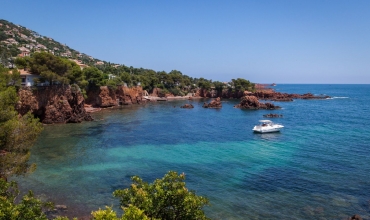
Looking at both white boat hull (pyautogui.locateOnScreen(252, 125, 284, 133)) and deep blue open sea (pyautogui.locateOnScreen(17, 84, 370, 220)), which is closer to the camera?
deep blue open sea (pyautogui.locateOnScreen(17, 84, 370, 220))

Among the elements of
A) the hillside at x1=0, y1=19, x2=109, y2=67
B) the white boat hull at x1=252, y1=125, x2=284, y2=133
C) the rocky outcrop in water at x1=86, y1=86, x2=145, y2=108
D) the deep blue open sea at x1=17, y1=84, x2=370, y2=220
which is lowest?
the deep blue open sea at x1=17, y1=84, x2=370, y2=220

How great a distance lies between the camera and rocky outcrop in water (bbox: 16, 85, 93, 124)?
5150cm

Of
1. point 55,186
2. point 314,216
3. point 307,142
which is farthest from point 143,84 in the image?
point 314,216

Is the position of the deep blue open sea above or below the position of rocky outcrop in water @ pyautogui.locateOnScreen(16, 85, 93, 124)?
below

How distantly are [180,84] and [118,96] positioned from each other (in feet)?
169

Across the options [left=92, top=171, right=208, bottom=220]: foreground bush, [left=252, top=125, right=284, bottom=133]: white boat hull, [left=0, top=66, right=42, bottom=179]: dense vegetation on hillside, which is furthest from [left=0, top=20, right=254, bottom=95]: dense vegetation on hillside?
[left=92, top=171, right=208, bottom=220]: foreground bush

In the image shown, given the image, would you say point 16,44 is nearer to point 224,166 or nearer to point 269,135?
point 269,135

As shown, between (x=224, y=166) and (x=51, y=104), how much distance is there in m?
39.6

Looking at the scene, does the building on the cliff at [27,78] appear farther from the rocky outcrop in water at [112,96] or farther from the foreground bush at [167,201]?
the foreground bush at [167,201]

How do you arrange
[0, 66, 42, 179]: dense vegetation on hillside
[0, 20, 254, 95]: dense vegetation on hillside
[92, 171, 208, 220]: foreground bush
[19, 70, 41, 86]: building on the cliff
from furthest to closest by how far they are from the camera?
[0, 20, 254, 95]: dense vegetation on hillside
[19, 70, 41, 86]: building on the cliff
[0, 66, 42, 179]: dense vegetation on hillside
[92, 171, 208, 220]: foreground bush

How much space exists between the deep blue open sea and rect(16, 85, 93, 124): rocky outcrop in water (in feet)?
13.4

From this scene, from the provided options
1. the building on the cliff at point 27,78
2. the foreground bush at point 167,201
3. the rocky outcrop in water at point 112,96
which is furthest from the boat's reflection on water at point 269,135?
the rocky outcrop in water at point 112,96

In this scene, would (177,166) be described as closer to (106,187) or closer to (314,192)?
(106,187)

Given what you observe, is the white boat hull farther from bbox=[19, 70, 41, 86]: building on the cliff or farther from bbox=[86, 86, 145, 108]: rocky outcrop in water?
bbox=[86, 86, 145, 108]: rocky outcrop in water
